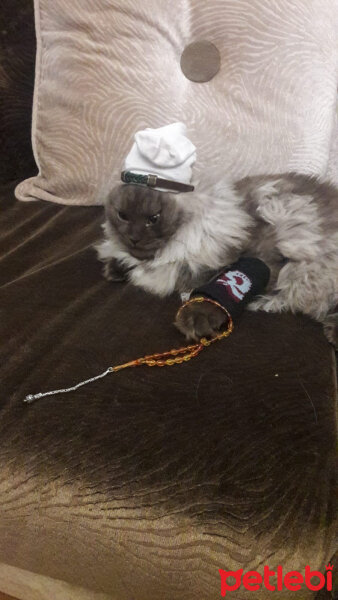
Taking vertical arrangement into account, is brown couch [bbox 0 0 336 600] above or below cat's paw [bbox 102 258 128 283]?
below

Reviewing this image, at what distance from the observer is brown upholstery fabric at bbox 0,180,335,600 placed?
591mm

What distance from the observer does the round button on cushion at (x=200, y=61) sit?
118 cm

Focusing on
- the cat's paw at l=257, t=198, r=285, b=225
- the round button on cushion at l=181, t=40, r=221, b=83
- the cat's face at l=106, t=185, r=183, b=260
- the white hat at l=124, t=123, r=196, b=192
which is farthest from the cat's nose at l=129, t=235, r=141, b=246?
the round button on cushion at l=181, t=40, r=221, b=83

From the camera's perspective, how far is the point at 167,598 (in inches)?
24.7

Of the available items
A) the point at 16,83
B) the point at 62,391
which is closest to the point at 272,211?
the point at 62,391

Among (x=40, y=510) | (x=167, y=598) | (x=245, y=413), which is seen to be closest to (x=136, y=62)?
(x=245, y=413)

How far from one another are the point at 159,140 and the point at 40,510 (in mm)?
733

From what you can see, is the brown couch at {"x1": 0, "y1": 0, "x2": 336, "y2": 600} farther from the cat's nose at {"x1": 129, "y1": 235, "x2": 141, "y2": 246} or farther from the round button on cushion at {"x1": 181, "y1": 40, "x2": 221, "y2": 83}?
the round button on cushion at {"x1": 181, "y1": 40, "x2": 221, "y2": 83}

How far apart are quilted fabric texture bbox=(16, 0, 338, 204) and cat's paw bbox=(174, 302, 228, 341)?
36 cm

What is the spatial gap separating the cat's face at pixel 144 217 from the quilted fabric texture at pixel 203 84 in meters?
0.16

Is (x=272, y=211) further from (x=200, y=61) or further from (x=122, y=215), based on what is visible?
(x=200, y=61)

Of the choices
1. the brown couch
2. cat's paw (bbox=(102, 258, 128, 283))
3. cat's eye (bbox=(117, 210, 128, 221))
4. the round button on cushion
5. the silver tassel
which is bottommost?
the brown couch

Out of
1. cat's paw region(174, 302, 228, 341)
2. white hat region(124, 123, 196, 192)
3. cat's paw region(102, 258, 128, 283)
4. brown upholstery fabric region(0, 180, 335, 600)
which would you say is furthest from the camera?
cat's paw region(102, 258, 128, 283)

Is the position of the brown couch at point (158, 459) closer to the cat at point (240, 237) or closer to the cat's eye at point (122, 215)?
the cat at point (240, 237)
